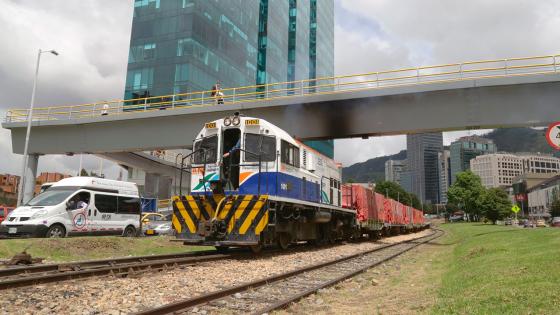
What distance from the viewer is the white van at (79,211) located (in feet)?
50.6

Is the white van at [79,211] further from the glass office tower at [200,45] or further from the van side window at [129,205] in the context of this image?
the glass office tower at [200,45]

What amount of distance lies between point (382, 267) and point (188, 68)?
135 ft

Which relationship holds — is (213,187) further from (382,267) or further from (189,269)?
(382,267)

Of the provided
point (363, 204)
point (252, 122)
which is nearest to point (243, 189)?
point (252, 122)

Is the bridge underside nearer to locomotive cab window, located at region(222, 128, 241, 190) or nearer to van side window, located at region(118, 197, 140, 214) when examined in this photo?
van side window, located at region(118, 197, 140, 214)

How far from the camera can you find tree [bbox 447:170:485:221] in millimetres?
80856

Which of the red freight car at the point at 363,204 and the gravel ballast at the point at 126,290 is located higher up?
the red freight car at the point at 363,204

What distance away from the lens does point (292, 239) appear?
1496cm

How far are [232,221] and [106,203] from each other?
892 cm

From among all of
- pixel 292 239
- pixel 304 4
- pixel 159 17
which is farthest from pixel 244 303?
pixel 304 4

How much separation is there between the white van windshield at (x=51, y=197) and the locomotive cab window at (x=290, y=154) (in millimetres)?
8985

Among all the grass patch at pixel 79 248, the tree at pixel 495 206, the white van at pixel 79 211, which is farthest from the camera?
the tree at pixel 495 206

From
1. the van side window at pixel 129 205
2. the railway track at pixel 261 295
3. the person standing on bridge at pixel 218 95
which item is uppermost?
the person standing on bridge at pixel 218 95

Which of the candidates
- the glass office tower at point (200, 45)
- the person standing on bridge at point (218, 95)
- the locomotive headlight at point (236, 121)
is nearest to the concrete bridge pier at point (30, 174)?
the person standing on bridge at point (218, 95)
